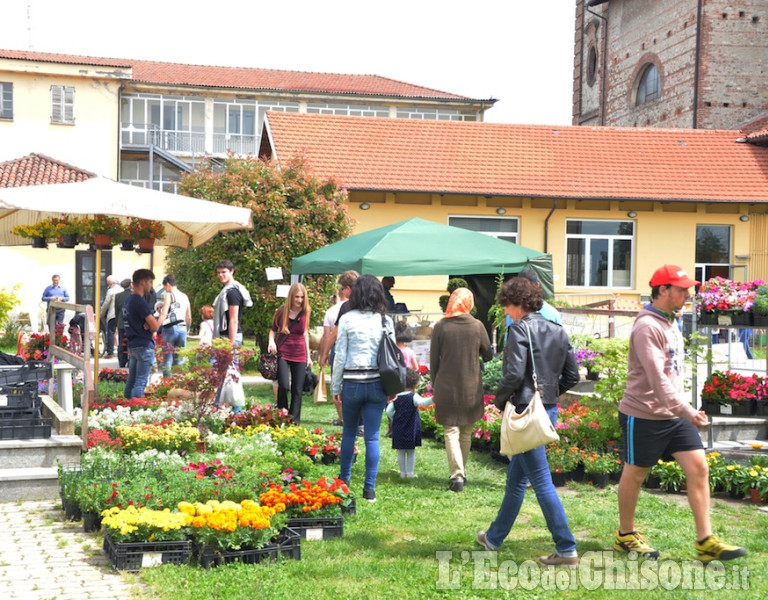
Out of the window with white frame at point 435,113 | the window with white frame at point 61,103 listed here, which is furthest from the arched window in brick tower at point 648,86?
the window with white frame at point 61,103

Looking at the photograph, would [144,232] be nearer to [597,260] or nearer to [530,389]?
[530,389]

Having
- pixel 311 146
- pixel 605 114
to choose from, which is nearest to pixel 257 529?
pixel 311 146

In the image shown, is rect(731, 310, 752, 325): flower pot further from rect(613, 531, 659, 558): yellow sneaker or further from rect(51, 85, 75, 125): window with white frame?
rect(51, 85, 75, 125): window with white frame

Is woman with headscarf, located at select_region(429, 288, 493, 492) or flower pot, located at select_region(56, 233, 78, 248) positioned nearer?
woman with headscarf, located at select_region(429, 288, 493, 492)

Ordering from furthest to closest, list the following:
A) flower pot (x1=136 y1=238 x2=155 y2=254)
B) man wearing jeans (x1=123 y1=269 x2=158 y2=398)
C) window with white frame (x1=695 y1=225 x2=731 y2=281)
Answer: window with white frame (x1=695 y1=225 x2=731 y2=281), flower pot (x1=136 y1=238 x2=155 y2=254), man wearing jeans (x1=123 y1=269 x2=158 y2=398)

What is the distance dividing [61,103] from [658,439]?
118 ft

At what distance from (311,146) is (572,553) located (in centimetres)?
2058

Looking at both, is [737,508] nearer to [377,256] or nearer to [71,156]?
[377,256]

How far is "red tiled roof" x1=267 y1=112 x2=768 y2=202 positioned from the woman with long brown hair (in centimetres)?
1358

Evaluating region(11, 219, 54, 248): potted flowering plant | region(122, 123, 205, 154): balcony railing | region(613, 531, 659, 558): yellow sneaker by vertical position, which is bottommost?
region(613, 531, 659, 558): yellow sneaker

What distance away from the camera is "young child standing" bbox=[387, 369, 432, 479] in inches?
332

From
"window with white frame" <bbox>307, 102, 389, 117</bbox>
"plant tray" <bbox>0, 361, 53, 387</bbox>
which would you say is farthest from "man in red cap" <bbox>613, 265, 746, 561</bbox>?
"window with white frame" <bbox>307, 102, 389, 117</bbox>

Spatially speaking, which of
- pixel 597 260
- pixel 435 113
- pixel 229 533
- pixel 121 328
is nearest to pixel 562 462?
pixel 229 533

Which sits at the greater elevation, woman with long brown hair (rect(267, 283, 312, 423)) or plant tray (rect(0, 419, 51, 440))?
woman with long brown hair (rect(267, 283, 312, 423))
